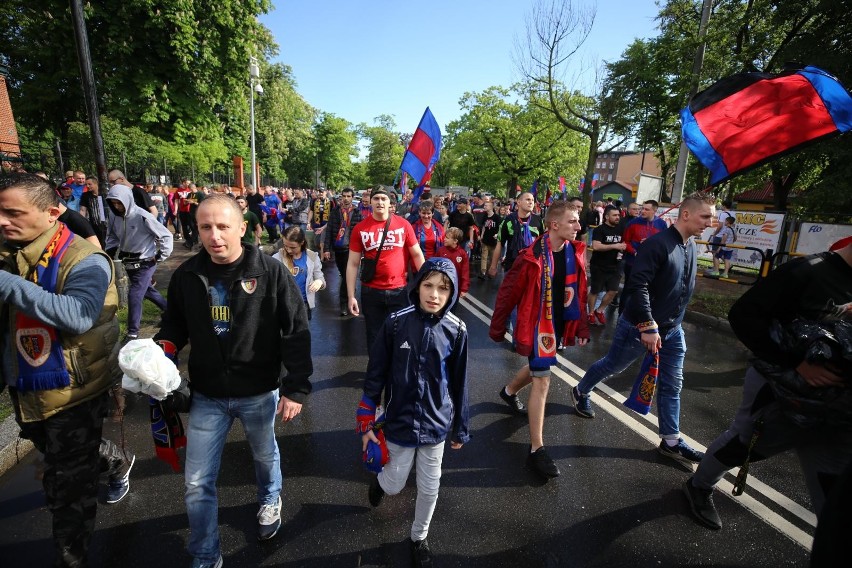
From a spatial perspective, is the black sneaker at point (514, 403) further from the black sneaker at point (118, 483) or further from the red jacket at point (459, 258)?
the black sneaker at point (118, 483)

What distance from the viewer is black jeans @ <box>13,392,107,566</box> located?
2158 mm

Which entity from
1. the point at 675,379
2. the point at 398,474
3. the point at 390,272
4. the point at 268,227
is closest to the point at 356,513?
the point at 398,474

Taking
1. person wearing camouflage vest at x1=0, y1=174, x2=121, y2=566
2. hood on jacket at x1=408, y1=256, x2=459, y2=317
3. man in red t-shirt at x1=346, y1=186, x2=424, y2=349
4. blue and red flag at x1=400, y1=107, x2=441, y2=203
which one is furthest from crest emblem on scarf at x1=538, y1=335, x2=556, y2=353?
blue and red flag at x1=400, y1=107, x2=441, y2=203

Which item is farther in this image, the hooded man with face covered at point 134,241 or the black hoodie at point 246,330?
the hooded man with face covered at point 134,241

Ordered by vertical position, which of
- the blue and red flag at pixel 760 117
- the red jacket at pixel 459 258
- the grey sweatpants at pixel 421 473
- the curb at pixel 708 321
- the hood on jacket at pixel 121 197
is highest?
the blue and red flag at pixel 760 117

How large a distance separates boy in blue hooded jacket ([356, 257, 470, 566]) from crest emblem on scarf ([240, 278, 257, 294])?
2.42 feet

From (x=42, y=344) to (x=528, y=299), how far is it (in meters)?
2.99

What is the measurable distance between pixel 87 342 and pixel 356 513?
1859 mm

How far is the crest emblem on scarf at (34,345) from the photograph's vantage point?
205 centimetres

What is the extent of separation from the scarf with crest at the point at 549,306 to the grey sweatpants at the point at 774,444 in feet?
3.88

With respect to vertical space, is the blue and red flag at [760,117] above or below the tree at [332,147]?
below

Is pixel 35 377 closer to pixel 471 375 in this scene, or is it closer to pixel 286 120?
pixel 471 375

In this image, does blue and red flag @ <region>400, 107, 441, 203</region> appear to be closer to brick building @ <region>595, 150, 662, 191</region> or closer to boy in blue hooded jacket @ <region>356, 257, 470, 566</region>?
boy in blue hooded jacket @ <region>356, 257, 470, 566</region>

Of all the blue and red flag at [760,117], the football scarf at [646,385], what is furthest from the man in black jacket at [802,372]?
the blue and red flag at [760,117]
